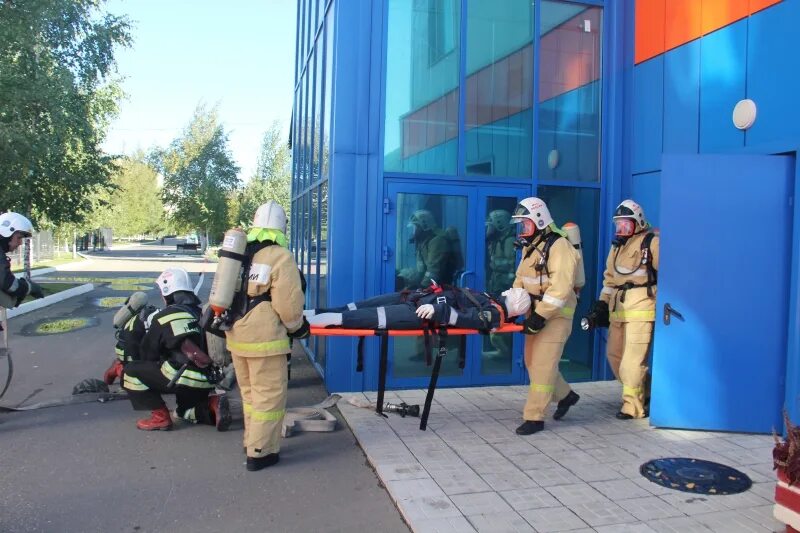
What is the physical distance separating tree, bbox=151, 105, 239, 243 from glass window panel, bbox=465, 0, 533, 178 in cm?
3532

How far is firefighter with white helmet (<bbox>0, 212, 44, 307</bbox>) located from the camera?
5348 millimetres

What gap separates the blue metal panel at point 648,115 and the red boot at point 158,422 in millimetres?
5811

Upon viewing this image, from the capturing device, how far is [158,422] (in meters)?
5.36

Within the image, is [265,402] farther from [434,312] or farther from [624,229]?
[624,229]

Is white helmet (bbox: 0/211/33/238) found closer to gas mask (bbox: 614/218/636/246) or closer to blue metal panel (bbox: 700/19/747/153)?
gas mask (bbox: 614/218/636/246)

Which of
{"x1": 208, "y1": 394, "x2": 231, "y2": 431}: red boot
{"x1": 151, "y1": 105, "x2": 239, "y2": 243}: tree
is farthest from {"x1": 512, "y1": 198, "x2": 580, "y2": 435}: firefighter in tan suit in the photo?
{"x1": 151, "y1": 105, "x2": 239, "y2": 243}: tree

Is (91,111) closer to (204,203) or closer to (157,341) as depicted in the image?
(157,341)

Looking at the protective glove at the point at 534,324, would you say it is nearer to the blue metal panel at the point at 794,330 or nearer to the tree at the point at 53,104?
the blue metal panel at the point at 794,330

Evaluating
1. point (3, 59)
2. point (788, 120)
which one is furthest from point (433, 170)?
point (3, 59)

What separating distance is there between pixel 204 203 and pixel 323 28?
Result: 34144mm

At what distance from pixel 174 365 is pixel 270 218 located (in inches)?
64.6

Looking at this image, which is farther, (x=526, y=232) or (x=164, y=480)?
(x=526, y=232)

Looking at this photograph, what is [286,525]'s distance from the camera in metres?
3.60

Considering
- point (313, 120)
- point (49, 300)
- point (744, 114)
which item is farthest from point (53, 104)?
point (744, 114)
